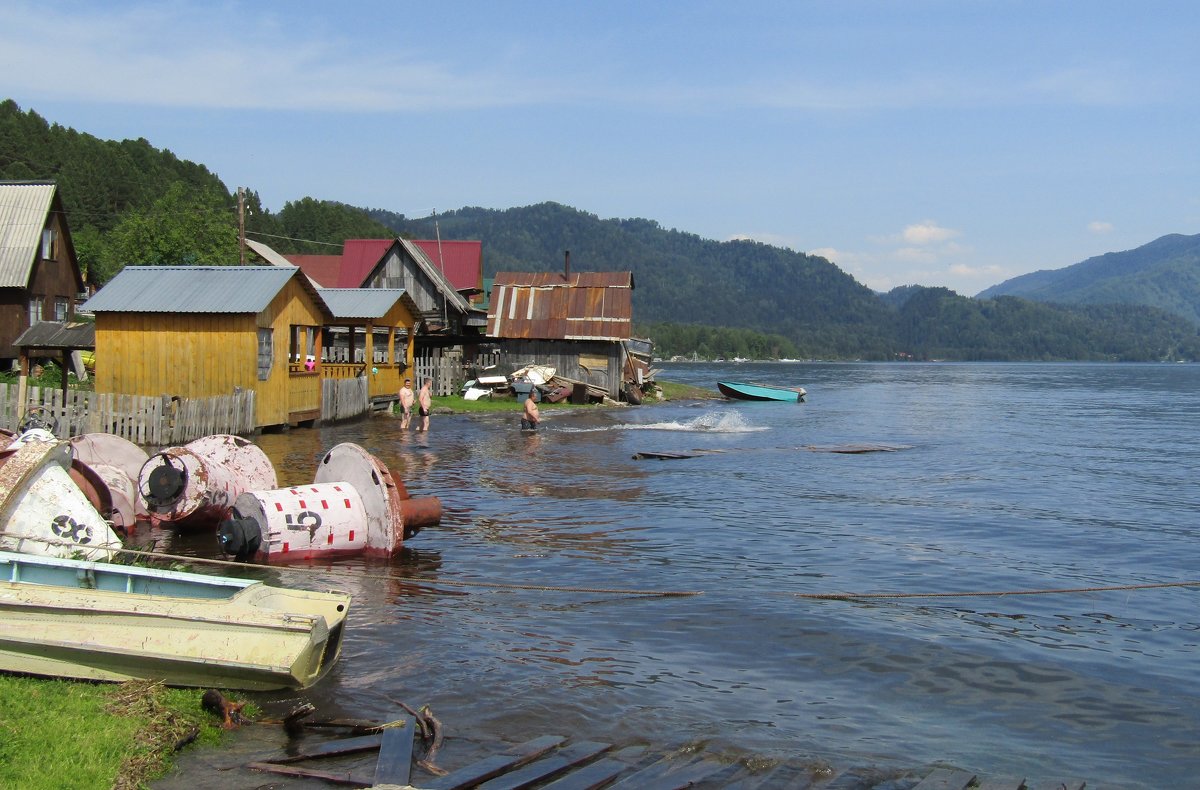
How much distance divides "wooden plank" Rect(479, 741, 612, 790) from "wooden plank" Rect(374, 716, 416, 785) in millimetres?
604

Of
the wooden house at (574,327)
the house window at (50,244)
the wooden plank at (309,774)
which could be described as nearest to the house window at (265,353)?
the house window at (50,244)

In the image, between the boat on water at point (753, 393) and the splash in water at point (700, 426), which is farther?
the boat on water at point (753, 393)

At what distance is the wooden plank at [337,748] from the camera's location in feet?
25.3

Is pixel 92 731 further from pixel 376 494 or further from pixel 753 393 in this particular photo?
pixel 753 393

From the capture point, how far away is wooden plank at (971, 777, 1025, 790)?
755 centimetres

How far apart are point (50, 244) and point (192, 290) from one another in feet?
61.3

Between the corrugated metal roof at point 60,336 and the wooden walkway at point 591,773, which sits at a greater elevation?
the corrugated metal roof at point 60,336

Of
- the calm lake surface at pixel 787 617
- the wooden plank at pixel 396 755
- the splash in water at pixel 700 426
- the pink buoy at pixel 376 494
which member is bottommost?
the calm lake surface at pixel 787 617

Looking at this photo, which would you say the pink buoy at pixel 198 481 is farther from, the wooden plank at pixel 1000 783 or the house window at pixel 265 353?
the house window at pixel 265 353

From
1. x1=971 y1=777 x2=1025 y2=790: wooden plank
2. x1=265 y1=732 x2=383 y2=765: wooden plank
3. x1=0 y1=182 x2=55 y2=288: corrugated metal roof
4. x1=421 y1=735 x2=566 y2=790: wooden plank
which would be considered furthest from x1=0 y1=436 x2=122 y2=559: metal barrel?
x1=0 y1=182 x2=55 y2=288: corrugated metal roof

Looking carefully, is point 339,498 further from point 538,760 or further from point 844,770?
point 844,770

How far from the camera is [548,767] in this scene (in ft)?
25.0

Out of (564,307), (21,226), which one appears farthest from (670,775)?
(564,307)

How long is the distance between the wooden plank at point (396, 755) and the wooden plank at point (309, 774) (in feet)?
0.45
